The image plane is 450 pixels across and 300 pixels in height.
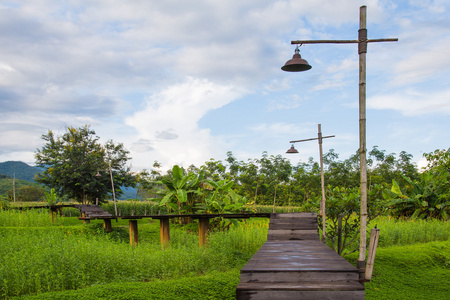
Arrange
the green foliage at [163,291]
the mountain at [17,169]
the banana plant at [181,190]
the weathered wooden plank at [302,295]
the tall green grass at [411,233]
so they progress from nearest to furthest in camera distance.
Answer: the weathered wooden plank at [302,295], the green foliage at [163,291], the tall green grass at [411,233], the banana plant at [181,190], the mountain at [17,169]

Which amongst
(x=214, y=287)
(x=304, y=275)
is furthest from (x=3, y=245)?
(x=304, y=275)

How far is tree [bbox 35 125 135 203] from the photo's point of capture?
74.2 feet

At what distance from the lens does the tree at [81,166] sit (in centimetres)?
2262

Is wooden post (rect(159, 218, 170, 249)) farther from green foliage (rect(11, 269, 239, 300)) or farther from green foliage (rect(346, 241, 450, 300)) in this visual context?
green foliage (rect(346, 241, 450, 300))

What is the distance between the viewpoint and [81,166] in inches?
884

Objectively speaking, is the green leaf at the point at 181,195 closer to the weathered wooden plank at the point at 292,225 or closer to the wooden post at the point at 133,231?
the wooden post at the point at 133,231

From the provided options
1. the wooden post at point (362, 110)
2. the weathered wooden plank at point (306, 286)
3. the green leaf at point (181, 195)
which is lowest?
the weathered wooden plank at point (306, 286)

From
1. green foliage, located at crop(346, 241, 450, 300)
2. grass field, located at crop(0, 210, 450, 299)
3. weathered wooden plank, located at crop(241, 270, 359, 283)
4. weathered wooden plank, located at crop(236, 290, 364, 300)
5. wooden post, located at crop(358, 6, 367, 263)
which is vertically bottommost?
green foliage, located at crop(346, 241, 450, 300)

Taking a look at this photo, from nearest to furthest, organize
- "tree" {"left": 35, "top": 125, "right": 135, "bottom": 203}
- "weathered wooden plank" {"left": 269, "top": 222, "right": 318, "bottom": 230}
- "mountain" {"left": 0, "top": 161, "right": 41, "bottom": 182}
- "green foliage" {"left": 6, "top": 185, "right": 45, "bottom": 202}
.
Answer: "weathered wooden plank" {"left": 269, "top": 222, "right": 318, "bottom": 230}
"tree" {"left": 35, "top": 125, "right": 135, "bottom": 203}
"green foliage" {"left": 6, "top": 185, "right": 45, "bottom": 202}
"mountain" {"left": 0, "top": 161, "right": 41, "bottom": 182}

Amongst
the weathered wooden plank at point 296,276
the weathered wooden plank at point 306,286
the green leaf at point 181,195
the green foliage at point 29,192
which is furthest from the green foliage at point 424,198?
the green foliage at point 29,192

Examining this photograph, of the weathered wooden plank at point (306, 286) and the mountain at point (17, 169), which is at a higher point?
the mountain at point (17, 169)

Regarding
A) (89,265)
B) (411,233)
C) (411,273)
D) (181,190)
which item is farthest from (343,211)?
(89,265)

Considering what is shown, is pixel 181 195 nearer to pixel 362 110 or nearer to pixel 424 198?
pixel 362 110

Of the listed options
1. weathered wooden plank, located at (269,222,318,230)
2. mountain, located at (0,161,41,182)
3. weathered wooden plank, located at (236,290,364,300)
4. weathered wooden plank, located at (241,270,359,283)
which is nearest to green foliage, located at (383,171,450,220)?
weathered wooden plank, located at (269,222,318,230)
